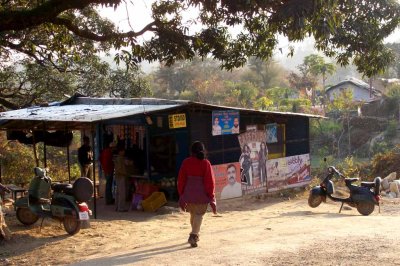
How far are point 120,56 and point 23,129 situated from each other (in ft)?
10.9

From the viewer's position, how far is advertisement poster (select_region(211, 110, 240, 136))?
1282cm

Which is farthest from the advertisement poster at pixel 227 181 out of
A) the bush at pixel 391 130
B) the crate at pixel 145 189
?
the bush at pixel 391 130

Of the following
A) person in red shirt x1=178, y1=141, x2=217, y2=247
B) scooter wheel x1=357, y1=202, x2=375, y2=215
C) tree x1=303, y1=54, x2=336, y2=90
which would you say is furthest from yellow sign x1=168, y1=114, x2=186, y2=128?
tree x1=303, y1=54, x2=336, y2=90

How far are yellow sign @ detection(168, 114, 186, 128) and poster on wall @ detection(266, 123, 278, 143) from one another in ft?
11.4

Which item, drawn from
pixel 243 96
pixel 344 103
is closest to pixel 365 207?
pixel 344 103

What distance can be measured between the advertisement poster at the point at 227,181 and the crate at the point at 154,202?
160cm

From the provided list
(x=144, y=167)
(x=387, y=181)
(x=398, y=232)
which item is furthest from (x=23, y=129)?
(x=387, y=181)

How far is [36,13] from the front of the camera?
30.5 feet

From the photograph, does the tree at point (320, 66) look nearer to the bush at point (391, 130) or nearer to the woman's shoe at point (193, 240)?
the bush at point (391, 130)

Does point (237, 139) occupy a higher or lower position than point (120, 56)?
lower

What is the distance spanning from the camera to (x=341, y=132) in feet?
125

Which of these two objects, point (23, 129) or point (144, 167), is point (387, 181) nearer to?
point (144, 167)

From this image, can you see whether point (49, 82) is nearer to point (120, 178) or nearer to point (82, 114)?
point (120, 178)

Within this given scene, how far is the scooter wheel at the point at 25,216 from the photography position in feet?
30.6
